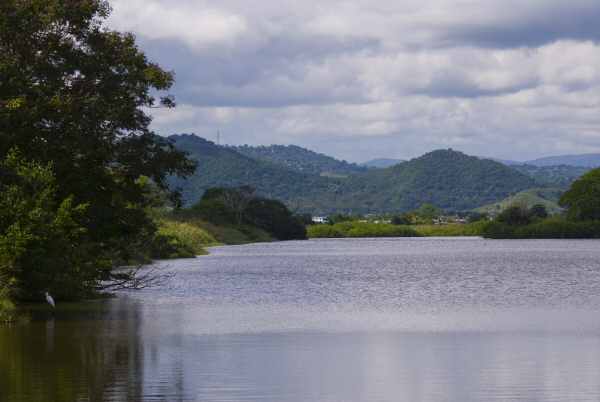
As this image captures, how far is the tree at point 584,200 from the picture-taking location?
148 metres

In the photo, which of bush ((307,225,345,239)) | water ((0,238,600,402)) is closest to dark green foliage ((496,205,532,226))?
bush ((307,225,345,239))

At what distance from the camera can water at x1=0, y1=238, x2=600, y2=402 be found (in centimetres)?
1903

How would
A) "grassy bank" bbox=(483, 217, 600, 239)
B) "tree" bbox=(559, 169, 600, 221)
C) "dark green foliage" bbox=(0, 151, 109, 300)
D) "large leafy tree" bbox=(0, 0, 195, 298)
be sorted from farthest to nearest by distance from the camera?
"grassy bank" bbox=(483, 217, 600, 239) → "tree" bbox=(559, 169, 600, 221) → "large leafy tree" bbox=(0, 0, 195, 298) → "dark green foliage" bbox=(0, 151, 109, 300)

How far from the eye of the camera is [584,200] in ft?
486

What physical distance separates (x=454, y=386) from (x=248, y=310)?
18.3m

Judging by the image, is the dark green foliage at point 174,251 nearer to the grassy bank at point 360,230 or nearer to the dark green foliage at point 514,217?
the dark green foliage at point 514,217

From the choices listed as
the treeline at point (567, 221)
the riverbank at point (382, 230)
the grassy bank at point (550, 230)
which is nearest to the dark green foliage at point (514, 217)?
the treeline at point (567, 221)

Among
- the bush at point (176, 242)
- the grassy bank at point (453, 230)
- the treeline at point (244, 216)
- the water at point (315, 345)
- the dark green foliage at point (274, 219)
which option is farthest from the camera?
the grassy bank at point (453, 230)

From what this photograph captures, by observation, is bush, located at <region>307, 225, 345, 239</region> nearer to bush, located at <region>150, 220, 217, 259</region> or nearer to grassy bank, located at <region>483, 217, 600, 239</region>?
grassy bank, located at <region>483, 217, 600, 239</region>

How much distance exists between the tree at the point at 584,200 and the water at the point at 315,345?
3992 inches

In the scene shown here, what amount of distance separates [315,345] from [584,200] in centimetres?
12839

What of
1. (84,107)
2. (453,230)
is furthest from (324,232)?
(84,107)

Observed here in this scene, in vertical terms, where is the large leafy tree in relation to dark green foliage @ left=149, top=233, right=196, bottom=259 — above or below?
above

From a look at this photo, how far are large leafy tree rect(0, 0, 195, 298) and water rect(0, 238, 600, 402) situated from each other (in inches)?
162
